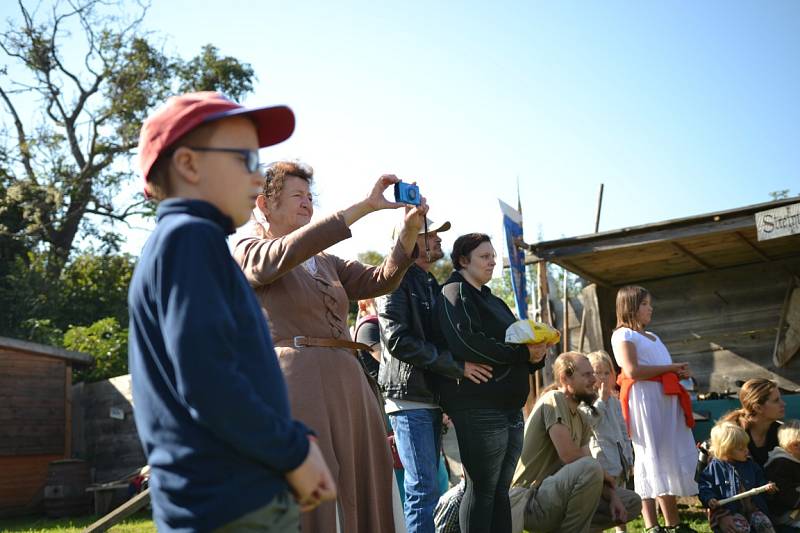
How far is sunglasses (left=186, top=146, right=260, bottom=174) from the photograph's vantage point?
1.93 metres

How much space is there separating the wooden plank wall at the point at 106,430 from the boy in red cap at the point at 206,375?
12.2 m

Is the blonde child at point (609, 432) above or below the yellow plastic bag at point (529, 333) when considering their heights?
below

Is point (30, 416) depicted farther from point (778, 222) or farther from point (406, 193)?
point (406, 193)

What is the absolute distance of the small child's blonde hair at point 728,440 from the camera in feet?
18.9

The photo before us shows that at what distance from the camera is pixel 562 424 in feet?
16.9

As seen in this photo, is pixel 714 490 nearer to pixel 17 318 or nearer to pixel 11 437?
pixel 11 437

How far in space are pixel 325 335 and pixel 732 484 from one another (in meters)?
3.74

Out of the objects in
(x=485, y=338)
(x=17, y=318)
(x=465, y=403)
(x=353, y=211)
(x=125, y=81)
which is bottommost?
(x=465, y=403)

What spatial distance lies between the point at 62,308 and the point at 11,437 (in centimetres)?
1032

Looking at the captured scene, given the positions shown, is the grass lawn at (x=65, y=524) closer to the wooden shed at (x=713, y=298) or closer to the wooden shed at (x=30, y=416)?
the wooden shed at (x=30, y=416)

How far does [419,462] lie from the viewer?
4285 millimetres

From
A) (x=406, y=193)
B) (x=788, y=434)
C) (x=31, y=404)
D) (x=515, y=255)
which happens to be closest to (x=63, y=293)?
(x=31, y=404)

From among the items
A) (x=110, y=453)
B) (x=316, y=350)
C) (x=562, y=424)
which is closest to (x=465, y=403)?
(x=562, y=424)

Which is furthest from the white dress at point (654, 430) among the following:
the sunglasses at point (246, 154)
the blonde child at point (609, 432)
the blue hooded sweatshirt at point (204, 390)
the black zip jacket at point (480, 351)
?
the blue hooded sweatshirt at point (204, 390)
